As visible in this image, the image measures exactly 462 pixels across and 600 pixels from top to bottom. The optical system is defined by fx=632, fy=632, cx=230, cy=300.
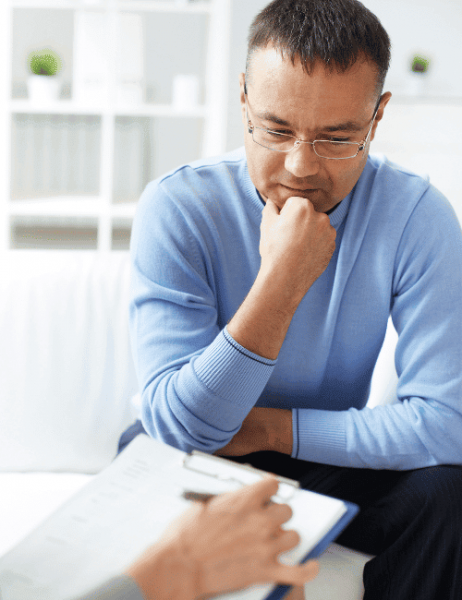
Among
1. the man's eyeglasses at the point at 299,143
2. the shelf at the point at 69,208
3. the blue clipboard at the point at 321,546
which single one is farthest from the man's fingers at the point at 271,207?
the shelf at the point at 69,208

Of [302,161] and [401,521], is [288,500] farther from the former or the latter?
[302,161]

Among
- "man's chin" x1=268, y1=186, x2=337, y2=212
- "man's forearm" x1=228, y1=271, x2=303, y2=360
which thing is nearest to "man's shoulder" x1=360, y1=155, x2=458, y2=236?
"man's chin" x1=268, y1=186, x2=337, y2=212

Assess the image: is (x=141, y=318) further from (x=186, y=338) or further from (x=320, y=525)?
(x=320, y=525)

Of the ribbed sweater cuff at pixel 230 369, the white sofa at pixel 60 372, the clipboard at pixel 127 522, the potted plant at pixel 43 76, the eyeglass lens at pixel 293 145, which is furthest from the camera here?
the potted plant at pixel 43 76

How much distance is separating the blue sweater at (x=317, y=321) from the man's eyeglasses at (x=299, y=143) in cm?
14

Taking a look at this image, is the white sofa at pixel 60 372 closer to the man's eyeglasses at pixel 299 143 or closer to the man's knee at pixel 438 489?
the man's knee at pixel 438 489

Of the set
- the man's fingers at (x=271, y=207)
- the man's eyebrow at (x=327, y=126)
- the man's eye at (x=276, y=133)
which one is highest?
the man's eyebrow at (x=327, y=126)

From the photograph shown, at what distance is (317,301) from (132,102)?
2308 mm

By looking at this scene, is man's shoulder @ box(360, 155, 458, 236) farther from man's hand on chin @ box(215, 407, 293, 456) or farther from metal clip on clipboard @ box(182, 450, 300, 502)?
metal clip on clipboard @ box(182, 450, 300, 502)

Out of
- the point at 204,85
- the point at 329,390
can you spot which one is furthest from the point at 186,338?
the point at 204,85

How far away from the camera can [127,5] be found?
3.01 meters

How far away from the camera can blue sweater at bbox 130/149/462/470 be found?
0.97 metres

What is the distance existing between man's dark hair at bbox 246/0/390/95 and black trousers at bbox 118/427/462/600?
25.8 inches

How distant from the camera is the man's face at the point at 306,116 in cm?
98
